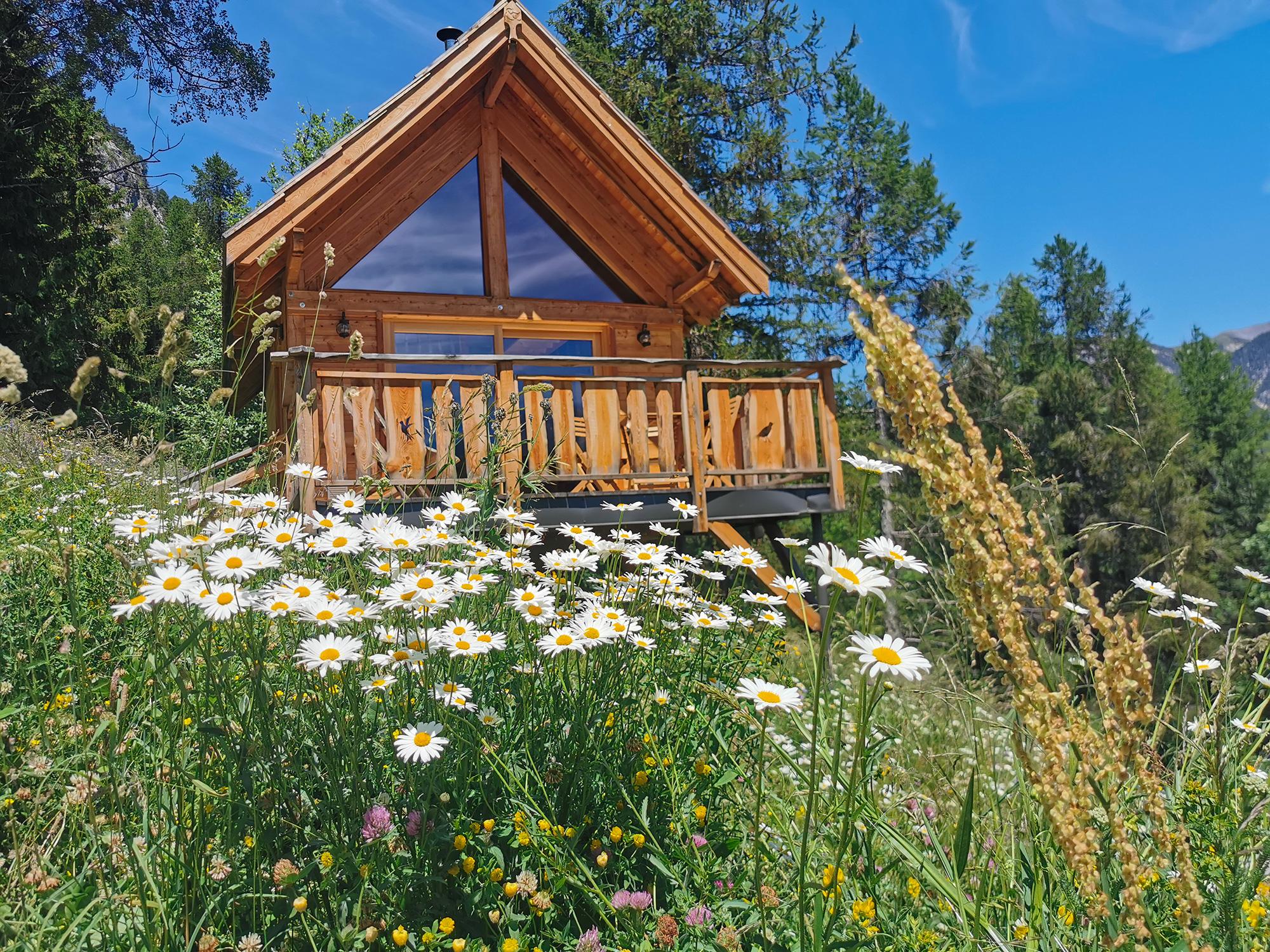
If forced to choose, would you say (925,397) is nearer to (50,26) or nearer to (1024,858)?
(1024,858)

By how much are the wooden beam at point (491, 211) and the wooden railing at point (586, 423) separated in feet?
4.13

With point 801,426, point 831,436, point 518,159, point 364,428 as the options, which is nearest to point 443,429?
point 364,428

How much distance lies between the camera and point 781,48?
20.1 metres

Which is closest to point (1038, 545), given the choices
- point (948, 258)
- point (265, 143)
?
point (948, 258)

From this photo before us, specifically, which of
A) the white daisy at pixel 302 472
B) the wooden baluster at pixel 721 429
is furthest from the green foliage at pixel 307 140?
the white daisy at pixel 302 472

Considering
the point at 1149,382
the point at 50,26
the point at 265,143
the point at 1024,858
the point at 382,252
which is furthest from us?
the point at 1149,382

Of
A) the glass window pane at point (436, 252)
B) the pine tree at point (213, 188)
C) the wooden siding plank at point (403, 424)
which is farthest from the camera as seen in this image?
the pine tree at point (213, 188)

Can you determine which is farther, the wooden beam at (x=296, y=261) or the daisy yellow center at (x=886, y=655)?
the wooden beam at (x=296, y=261)

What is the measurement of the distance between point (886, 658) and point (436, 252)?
9366mm

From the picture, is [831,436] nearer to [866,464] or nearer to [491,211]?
[491,211]

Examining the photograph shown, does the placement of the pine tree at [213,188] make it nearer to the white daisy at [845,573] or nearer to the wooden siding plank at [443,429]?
the wooden siding plank at [443,429]

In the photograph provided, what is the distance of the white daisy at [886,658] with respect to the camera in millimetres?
Answer: 1295

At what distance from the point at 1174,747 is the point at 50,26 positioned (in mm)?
19010

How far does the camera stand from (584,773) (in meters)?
2.04
